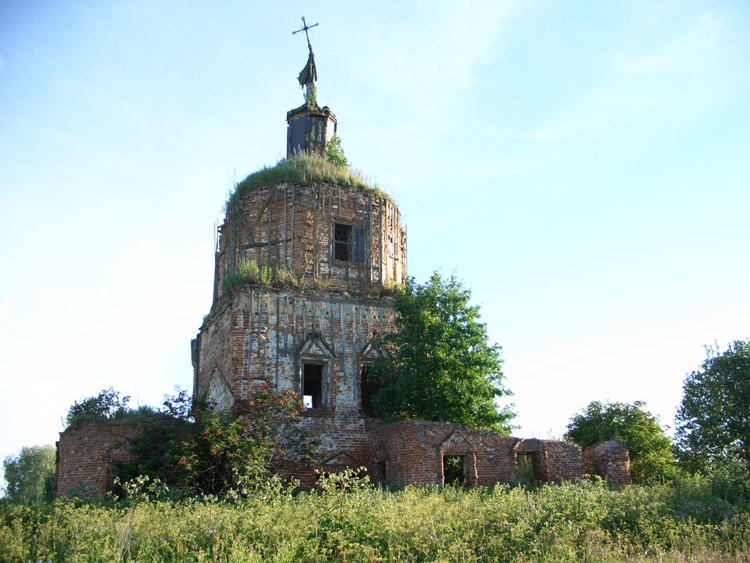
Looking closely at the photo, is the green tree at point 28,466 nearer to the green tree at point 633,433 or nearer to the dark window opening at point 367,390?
the dark window opening at point 367,390

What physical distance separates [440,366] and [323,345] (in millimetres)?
3201

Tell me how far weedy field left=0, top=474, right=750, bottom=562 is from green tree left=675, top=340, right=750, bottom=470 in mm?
11593

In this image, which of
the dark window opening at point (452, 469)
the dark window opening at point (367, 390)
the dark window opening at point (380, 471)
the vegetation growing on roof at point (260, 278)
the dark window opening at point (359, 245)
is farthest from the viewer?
the dark window opening at point (359, 245)

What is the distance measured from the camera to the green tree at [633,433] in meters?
20.0

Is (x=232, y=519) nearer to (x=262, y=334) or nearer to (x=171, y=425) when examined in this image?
(x=171, y=425)

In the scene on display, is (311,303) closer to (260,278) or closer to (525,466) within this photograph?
(260,278)

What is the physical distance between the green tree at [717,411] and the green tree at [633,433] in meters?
1.99

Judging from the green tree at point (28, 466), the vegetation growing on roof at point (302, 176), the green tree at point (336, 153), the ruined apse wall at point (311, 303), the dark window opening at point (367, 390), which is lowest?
the green tree at point (28, 466)

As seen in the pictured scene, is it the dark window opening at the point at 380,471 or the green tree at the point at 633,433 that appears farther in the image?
the green tree at the point at 633,433

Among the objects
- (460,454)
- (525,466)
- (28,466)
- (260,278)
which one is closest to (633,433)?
(525,466)

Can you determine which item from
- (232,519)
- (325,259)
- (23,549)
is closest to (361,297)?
(325,259)

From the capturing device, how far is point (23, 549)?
8711 mm

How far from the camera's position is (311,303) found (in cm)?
1892

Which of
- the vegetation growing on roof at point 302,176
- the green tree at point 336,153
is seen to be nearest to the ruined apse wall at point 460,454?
the vegetation growing on roof at point 302,176
